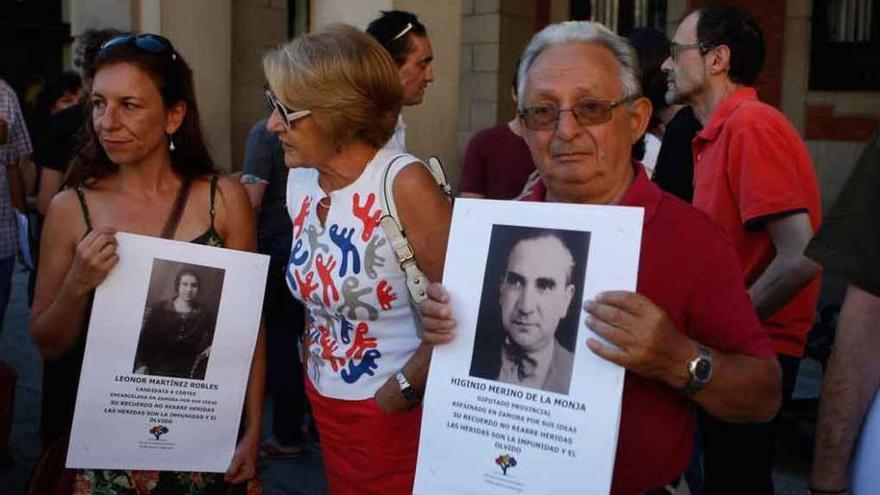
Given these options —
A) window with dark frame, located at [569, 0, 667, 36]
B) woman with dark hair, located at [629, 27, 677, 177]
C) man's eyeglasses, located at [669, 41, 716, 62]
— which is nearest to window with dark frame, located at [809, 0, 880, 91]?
window with dark frame, located at [569, 0, 667, 36]

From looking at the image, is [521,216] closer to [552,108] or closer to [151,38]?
[552,108]

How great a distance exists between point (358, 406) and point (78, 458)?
681 mm

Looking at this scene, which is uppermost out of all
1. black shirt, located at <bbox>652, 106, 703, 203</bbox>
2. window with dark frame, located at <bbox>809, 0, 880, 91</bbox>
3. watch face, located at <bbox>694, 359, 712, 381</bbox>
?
window with dark frame, located at <bbox>809, 0, 880, 91</bbox>

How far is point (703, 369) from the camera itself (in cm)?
173

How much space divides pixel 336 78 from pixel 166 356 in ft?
2.58

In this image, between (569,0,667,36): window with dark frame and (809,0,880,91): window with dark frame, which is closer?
(809,0,880,91): window with dark frame

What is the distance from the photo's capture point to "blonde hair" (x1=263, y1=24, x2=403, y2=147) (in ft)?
7.78

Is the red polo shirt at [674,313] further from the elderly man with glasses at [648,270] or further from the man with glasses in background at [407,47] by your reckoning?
the man with glasses in background at [407,47]

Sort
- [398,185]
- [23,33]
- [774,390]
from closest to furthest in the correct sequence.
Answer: [774,390], [398,185], [23,33]

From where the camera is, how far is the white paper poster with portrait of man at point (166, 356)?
2385 millimetres

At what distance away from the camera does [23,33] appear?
15812mm

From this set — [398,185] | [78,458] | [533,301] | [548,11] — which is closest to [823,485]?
[533,301]

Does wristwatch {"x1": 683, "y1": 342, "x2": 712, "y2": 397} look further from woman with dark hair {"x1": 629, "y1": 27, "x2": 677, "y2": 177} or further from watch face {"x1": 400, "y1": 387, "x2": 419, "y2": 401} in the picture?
woman with dark hair {"x1": 629, "y1": 27, "x2": 677, "y2": 177}

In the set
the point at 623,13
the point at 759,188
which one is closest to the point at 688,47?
the point at 759,188
